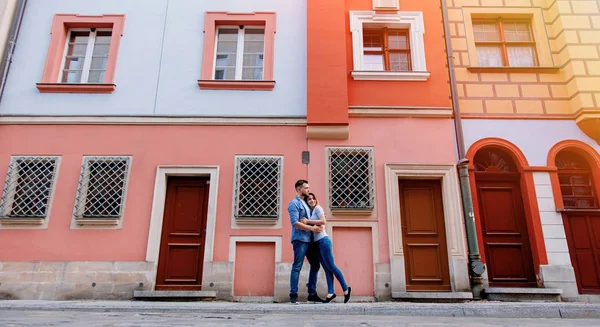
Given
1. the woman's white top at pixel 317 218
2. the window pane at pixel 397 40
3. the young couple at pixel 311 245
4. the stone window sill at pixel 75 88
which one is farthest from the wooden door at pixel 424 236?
the stone window sill at pixel 75 88

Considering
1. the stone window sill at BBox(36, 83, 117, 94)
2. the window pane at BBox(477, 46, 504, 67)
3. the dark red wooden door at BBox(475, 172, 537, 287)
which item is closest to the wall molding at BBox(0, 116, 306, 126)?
the stone window sill at BBox(36, 83, 117, 94)

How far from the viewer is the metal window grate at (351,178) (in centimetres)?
796

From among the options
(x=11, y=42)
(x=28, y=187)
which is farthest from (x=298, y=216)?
(x=11, y=42)

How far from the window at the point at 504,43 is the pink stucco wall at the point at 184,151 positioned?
90.3 inches

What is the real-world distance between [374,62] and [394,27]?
994 millimetres

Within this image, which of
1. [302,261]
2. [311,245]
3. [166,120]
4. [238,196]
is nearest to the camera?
[302,261]

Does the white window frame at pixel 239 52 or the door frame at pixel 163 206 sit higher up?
the white window frame at pixel 239 52

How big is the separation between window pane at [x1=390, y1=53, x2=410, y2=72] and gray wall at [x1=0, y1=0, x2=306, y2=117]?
198cm

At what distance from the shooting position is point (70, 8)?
9.38m

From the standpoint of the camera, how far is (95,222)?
25.7 ft

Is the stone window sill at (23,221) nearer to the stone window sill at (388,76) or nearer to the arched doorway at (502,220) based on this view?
the stone window sill at (388,76)

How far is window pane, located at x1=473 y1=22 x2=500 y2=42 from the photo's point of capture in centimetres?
963

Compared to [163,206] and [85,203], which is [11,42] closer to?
[85,203]

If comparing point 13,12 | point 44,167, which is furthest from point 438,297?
point 13,12
